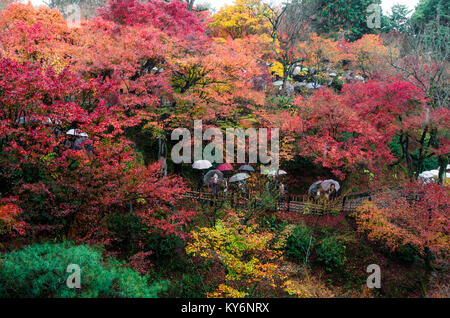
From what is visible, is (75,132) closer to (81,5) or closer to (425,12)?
(81,5)

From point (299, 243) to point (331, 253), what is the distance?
4.49 ft

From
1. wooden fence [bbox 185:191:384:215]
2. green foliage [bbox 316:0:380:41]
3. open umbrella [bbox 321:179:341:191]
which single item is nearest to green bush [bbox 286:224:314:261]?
wooden fence [bbox 185:191:384:215]

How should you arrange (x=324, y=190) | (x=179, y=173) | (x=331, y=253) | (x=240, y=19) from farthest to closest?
(x=240, y=19) → (x=179, y=173) → (x=324, y=190) → (x=331, y=253)

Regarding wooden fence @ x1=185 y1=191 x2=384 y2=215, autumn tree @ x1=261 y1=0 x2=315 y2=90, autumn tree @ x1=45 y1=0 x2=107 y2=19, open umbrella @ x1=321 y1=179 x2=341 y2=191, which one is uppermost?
autumn tree @ x1=45 y1=0 x2=107 y2=19

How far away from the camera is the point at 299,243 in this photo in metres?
12.8

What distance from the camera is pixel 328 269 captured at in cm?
1225

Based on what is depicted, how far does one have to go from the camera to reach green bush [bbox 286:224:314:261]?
12.7 meters

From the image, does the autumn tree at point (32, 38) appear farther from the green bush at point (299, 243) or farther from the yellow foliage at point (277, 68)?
the yellow foliage at point (277, 68)

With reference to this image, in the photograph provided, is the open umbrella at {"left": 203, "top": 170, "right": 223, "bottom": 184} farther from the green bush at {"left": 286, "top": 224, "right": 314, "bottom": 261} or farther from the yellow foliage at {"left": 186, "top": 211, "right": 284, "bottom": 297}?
the yellow foliage at {"left": 186, "top": 211, "right": 284, "bottom": 297}

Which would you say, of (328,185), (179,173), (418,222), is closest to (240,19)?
(179,173)

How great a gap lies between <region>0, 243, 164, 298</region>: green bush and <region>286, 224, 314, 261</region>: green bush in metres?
6.91

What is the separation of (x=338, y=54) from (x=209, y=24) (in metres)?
11.5

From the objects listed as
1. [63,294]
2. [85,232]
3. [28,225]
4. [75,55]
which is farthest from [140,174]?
[75,55]

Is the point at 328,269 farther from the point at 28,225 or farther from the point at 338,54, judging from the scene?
the point at 338,54
